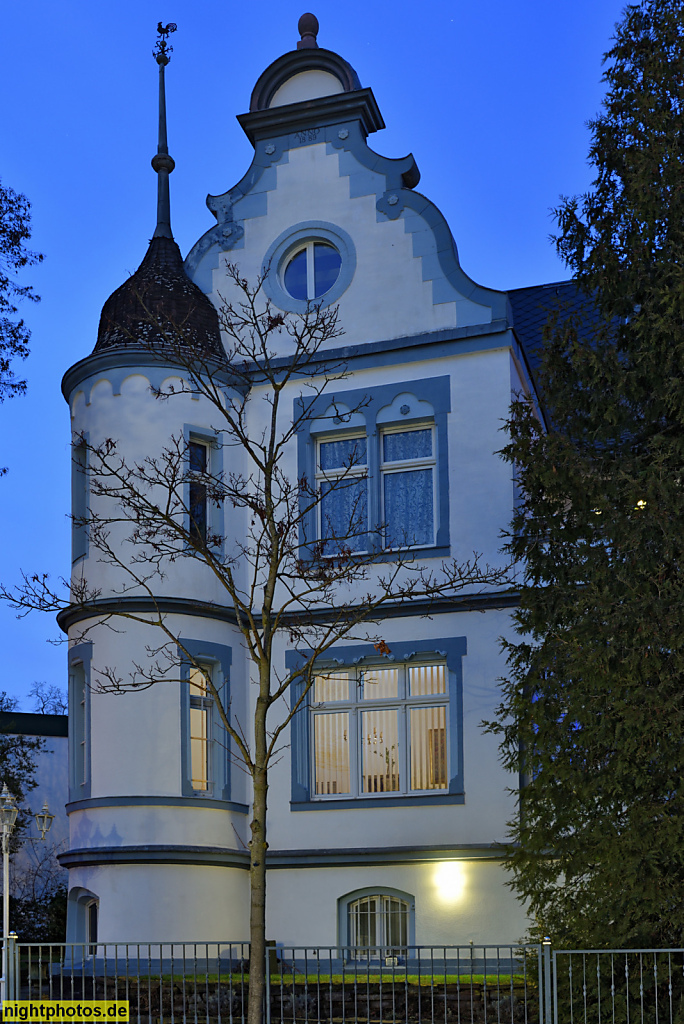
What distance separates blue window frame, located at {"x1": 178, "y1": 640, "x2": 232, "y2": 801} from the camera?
611 inches

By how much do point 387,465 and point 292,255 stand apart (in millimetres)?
3395

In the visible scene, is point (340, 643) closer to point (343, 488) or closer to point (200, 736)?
point (343, 488)

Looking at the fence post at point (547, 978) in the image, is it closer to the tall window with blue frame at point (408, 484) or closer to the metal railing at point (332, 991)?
the metal railing at point (332, 991)

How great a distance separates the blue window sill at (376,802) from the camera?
15.0 meters

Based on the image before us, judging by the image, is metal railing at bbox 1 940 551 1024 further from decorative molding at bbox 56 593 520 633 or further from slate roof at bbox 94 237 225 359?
slate roof at bbox 94 237 225 359

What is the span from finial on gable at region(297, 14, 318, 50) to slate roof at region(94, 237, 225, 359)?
369 centimetres

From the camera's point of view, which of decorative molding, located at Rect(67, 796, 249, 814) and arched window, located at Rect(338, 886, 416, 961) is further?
arched window, located at Rect(338, 886, 416, 961)

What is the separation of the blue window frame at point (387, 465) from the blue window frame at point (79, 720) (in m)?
3.23

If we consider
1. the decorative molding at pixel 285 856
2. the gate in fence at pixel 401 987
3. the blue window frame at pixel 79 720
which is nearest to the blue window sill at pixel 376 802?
the decorative molding at pixel 285 856

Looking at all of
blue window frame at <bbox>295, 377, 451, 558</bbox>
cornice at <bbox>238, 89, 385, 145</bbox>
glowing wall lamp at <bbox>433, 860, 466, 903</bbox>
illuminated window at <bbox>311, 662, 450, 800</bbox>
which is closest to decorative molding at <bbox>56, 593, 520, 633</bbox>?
blue window frame at <bbox>295, 377, 451, 558</bbox>

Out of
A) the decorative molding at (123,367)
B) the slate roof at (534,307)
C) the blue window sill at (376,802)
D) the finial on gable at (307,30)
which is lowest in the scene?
the blue window sill at (376,802)

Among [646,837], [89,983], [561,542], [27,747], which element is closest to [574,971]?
[646,837]

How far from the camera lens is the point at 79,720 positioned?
16094 mm

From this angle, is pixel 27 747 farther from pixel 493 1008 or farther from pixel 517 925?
pixel 493 1008
